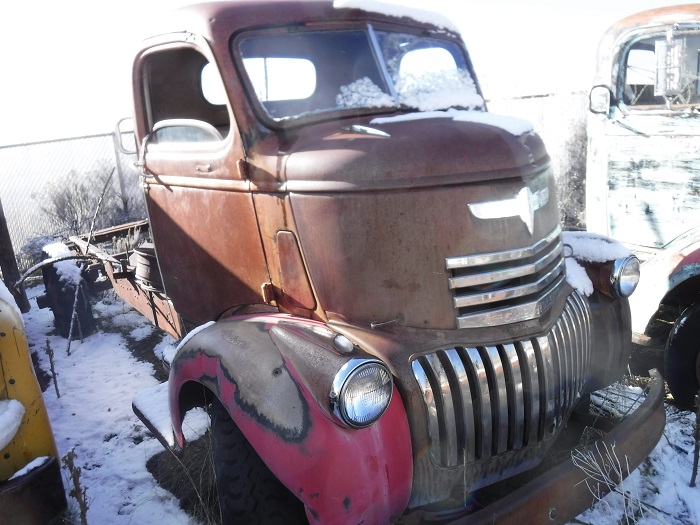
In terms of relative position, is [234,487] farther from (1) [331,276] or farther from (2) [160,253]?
(2) [160,253]

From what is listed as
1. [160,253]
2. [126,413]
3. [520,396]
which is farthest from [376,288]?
[126,413]

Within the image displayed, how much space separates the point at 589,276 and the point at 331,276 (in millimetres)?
1513

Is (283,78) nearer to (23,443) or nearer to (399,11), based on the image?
(399,11)

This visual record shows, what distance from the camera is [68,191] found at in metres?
11.2

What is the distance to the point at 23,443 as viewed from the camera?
2643 mm

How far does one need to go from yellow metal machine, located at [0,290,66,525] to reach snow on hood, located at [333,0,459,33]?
2.22 metres

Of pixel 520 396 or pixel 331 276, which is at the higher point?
pixel 331 276

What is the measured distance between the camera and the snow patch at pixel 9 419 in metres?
2.46

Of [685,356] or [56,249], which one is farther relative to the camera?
[56,249]

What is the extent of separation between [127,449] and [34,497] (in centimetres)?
104

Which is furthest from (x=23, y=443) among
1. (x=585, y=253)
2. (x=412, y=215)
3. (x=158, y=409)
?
(x=585, y=253)

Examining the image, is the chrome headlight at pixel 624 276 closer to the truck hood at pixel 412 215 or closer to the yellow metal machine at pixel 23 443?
the truck hood at pixel 412 215

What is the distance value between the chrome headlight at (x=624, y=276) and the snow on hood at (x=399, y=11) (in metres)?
1.69

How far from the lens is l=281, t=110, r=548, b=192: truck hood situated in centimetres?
223
